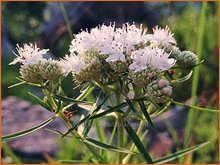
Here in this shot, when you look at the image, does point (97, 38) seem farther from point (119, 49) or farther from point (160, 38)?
point (160, 38)

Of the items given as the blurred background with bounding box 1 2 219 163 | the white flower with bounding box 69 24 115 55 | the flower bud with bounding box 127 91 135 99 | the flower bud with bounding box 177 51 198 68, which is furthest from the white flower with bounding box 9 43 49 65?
the blurred background with bounding box 1 2 219 163

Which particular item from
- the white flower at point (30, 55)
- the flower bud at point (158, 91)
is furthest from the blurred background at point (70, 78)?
the flower bud at point (158, 91)

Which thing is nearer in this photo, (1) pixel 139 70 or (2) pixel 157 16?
(1) pixel 139 70

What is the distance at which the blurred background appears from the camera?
119 inches

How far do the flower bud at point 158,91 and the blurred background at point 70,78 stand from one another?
74 centimetres

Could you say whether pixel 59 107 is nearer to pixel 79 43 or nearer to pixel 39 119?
pixel 79 43

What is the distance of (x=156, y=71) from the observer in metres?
1.27

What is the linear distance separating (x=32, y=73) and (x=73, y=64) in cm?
11

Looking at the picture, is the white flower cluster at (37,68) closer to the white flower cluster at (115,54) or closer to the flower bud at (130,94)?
the white flower cluster at (115,54)

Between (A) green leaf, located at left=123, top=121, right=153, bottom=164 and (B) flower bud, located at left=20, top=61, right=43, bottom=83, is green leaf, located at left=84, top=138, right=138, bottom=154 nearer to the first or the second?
(A) green leaf, located at left=123, top=121, right=153, bottom=164

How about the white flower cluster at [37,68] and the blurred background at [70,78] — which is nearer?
the white flower cluster at [37,68]

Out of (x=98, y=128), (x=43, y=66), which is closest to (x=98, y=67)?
(x=43, y=66)

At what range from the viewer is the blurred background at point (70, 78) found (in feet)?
9.90

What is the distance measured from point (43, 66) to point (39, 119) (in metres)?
1.98
